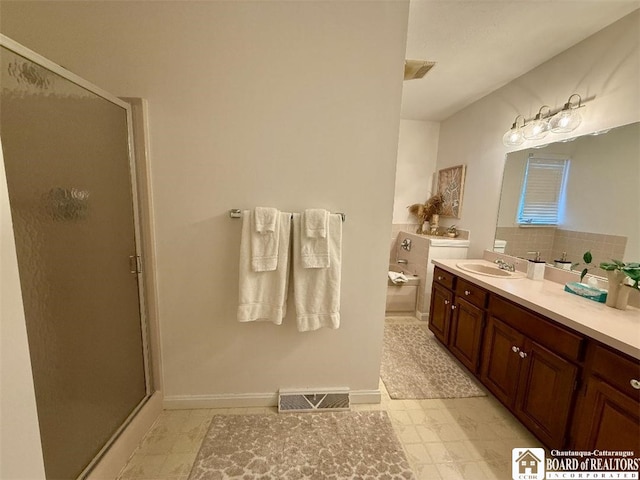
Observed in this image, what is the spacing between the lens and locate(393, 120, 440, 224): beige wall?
11.3 feet

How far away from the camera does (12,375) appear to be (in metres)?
0.59

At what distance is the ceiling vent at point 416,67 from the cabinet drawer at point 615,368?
1871 mm

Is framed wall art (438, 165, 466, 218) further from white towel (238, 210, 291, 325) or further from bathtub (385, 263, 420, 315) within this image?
white towel (238, 210, 291, 325)

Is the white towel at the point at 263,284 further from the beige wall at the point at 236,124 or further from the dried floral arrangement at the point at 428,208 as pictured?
the dried floral arrangement at the point at 428,208

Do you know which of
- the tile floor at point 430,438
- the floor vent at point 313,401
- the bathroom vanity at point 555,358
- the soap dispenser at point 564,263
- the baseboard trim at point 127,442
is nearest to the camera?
the bathroom vanity at point 555,358

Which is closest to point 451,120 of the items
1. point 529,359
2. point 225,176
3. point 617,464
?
point 529,359

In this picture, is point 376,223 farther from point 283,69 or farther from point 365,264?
point 283,69

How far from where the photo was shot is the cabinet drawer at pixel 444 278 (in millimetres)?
2143

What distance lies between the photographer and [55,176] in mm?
982

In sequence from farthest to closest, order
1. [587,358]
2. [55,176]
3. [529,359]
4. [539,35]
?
[539,35] → [529,359] → [587,358] → [55,176]

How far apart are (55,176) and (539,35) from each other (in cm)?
291

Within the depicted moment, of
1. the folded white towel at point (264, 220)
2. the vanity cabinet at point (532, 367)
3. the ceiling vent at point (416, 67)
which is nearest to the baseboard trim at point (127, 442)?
the folded white towel at point (264, 220)

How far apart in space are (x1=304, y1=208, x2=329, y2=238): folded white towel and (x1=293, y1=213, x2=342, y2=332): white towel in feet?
0.16

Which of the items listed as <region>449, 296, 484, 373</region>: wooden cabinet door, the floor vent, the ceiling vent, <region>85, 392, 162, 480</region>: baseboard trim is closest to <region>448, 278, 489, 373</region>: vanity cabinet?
<region>449, 296, 484, 373</region>: wooden cabinet door
